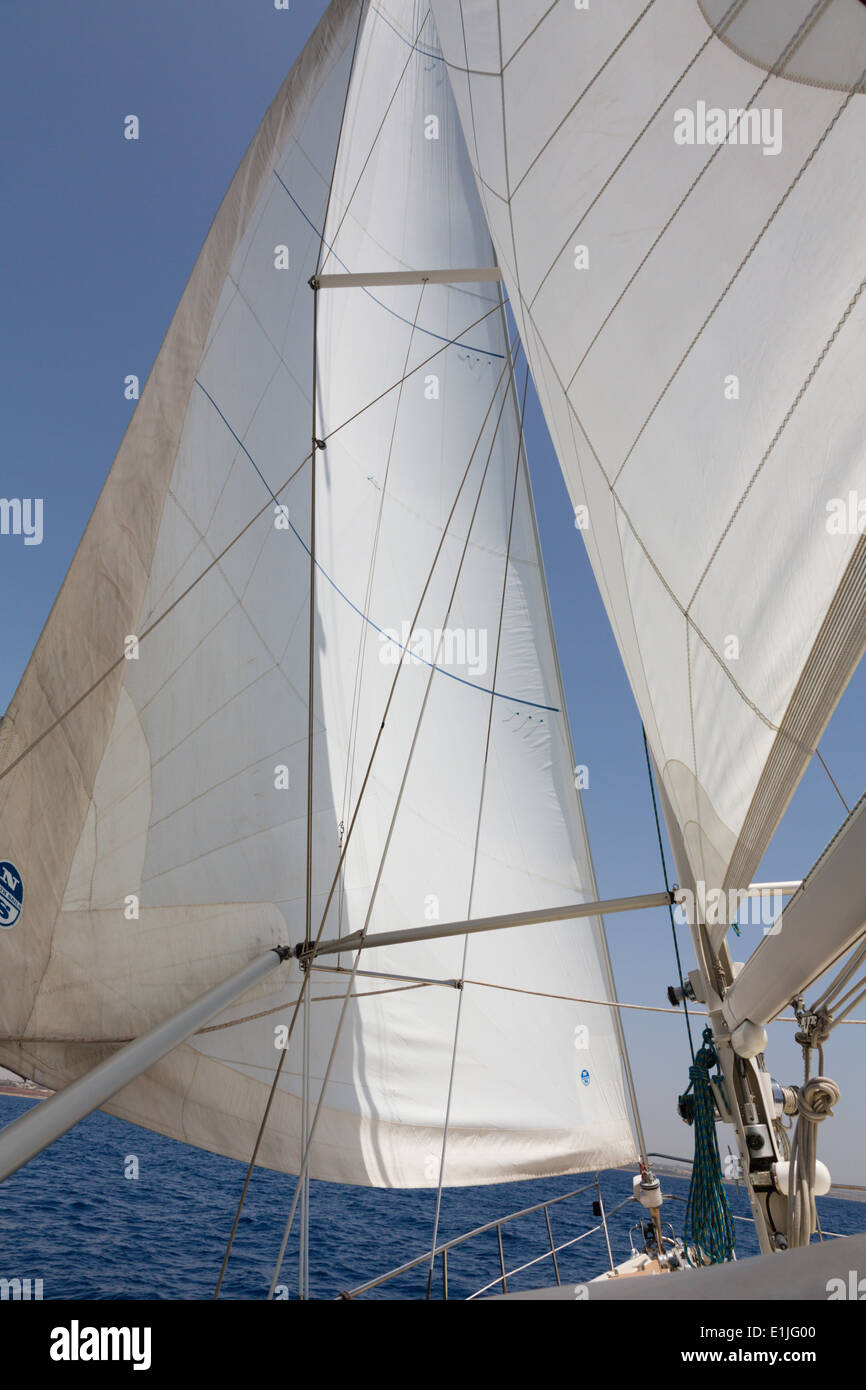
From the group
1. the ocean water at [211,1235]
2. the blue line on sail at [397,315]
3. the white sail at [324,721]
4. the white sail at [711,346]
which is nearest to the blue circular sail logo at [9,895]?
the white sail at [324,721]

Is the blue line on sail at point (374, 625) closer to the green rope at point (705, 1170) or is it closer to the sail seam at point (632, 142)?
the sail seam at point (632, 142)

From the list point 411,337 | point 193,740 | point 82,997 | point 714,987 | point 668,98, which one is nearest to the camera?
point 668,98

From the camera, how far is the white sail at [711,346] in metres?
1.43

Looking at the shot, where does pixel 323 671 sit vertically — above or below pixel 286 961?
above

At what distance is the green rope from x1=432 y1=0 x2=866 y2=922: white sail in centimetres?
98

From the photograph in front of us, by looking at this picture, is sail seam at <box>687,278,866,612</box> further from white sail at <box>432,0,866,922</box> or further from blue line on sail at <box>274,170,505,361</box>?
blue line on sail at <box>274,170,505,361</box>

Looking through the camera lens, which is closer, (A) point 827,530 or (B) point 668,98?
(A) point 827,530

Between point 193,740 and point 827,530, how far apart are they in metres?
3.06

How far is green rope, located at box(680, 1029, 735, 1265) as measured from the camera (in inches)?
106

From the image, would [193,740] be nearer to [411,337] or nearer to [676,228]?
[676,228]
